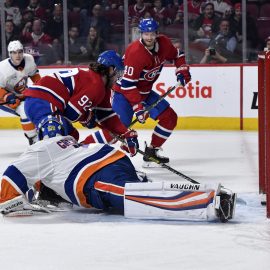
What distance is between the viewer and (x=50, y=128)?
4.29m

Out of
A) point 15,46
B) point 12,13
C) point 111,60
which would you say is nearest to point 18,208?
point 111,60

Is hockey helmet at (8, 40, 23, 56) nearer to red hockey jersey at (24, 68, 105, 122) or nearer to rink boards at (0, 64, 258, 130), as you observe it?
rink boards at (0, 64, 258, 130)

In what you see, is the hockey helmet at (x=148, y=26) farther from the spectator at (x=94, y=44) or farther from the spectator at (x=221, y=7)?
the spectator at (x=94, y=44)

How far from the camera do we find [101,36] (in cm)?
912

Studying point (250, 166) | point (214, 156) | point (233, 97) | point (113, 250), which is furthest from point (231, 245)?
point (233, 97)

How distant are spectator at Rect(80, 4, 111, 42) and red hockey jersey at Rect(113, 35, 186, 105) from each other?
9.24 feet

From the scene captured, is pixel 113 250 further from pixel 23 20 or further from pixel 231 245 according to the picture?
pixel 23 20

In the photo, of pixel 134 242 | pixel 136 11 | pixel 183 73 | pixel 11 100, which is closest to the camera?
pixel 134 242

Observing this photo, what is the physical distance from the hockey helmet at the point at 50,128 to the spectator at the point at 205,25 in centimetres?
454

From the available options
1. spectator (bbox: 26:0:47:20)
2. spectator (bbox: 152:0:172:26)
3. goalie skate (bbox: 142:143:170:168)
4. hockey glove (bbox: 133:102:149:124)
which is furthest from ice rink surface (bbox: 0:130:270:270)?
spectator (bbox: 26:0:47:20)

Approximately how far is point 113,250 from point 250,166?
9.28ft

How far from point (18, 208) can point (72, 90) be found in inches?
29.8

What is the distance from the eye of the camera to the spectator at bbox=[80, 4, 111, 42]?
9.11 metres

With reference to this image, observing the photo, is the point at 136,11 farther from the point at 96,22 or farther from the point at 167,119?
the point at 167,119
